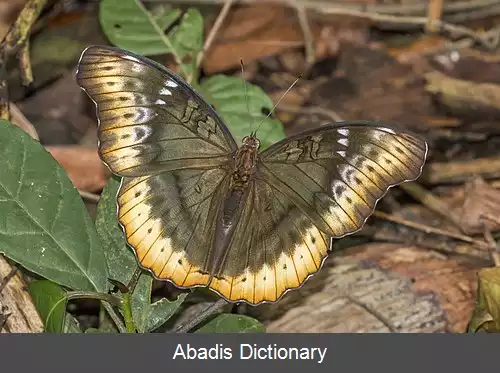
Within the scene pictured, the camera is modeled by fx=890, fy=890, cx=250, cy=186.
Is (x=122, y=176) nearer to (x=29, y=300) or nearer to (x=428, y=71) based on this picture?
(x=29, y=300)

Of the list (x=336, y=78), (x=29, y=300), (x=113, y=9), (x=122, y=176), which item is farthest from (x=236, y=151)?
(x=336, y=78)

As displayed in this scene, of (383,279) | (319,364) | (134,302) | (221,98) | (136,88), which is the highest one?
(221,98)

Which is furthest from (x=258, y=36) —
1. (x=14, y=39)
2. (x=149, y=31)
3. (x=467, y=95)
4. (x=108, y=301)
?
(x=108, y=301)

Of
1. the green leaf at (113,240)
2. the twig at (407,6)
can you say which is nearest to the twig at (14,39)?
the green leaf at (113,240)

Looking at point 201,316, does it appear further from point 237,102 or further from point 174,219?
point 237,102

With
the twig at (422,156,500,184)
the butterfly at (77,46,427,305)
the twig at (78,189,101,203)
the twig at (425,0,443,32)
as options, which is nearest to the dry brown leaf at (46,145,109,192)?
the twig at (78,189,101,203)
